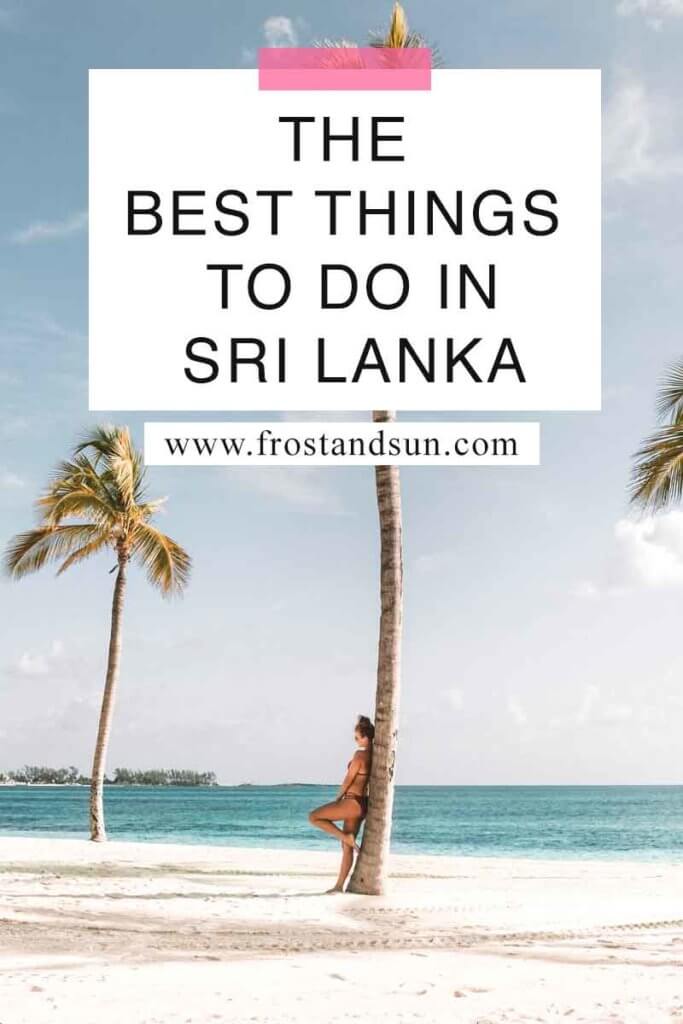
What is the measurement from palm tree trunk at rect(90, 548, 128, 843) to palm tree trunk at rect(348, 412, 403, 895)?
30.8 ft

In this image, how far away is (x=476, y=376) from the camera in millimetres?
13062

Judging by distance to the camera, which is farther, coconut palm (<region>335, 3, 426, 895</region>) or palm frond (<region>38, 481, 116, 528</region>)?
palm frond (<region>38, 481, 116, 528</region>)

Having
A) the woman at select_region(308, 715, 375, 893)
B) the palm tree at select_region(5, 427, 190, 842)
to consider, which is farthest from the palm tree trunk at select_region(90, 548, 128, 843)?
the woman at select_region(308, 715, 375, 893)

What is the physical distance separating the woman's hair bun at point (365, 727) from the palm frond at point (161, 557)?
31.3 ft

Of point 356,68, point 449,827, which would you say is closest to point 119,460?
point 356,68

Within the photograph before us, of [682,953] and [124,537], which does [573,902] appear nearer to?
[682,953]

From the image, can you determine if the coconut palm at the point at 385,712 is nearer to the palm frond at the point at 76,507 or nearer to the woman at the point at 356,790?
the woman at the point at 356,790

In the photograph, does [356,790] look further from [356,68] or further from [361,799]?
[356,68]

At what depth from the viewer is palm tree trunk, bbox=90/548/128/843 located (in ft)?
63.3

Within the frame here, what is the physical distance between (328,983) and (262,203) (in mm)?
9342

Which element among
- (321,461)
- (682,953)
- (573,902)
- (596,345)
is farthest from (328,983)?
Answer: (596,345)

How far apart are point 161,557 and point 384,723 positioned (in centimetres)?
998

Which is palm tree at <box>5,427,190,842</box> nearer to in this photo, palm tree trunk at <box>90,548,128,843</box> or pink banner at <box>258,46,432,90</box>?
palm tree trunk at <box>90,548,128,843</box>

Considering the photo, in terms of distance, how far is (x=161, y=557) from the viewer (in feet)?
65.7
